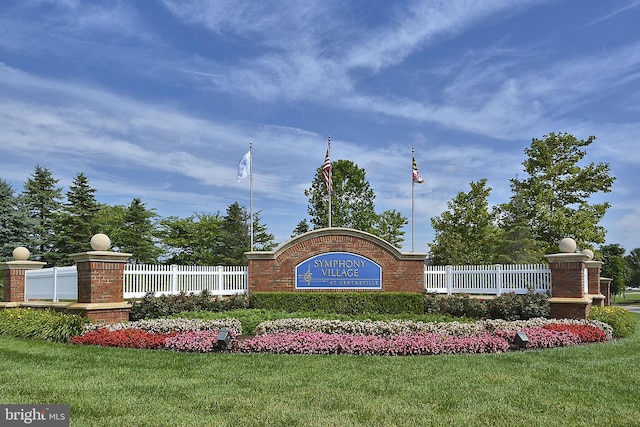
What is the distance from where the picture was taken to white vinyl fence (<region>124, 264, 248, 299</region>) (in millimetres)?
14203

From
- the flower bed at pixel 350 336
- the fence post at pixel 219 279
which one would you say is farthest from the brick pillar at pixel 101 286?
the fence post at pixel 219 279

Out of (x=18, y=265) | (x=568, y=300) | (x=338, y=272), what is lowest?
(x=568, y=300)

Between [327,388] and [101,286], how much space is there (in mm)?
7934

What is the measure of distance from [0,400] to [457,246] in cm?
2528

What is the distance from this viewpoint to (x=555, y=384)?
22.6 ft

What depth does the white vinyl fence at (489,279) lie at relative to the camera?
14.9m

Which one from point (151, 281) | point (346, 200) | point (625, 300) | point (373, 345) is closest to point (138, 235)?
point (346, 200)

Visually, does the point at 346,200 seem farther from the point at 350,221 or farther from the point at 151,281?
the point at 151,281

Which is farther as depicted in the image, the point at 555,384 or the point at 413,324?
the point at 413,324

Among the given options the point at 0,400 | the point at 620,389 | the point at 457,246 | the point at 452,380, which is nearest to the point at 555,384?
the point at 620,389

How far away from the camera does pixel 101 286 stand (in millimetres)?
12547

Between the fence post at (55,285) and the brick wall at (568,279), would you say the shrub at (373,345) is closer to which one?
the brick wall at (568,279)

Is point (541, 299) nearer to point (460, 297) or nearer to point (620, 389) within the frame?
point (460, 297)

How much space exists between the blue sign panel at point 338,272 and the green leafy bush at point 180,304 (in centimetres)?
193
